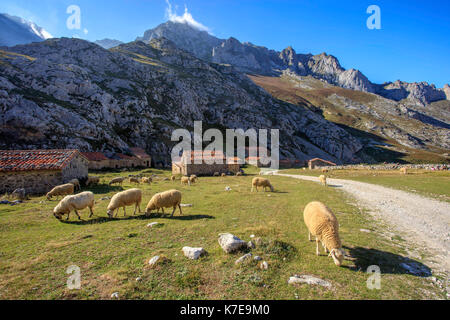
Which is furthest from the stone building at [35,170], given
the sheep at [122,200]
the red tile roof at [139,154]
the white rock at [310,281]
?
the red tile roof at [139,154]

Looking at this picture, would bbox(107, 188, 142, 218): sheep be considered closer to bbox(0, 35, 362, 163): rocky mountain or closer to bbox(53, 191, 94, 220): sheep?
bbox(53, 191, 94, 220): sheep

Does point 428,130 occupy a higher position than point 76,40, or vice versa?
point 76,40

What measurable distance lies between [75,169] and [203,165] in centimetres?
2711

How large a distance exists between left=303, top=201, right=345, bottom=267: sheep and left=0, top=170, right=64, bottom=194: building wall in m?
28.1

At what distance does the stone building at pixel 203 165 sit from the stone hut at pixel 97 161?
1976 cm

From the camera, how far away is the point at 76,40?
384ft

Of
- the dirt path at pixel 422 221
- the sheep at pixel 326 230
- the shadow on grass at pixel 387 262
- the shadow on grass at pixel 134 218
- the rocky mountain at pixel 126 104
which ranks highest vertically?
the rocky mountain at pixel 126 104

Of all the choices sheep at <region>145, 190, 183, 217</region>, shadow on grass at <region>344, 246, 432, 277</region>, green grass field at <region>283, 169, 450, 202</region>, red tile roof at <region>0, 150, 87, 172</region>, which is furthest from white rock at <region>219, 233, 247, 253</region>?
green grass field at <region>283, 169, 450, 202</region>

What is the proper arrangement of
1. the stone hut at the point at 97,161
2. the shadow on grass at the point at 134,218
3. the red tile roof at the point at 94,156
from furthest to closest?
1. the red tile roof at the point at 94,156
2. the stone hut at the point at 97,161
3. the shadow on grass at the point at 134,218

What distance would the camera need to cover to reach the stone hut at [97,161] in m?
50.2

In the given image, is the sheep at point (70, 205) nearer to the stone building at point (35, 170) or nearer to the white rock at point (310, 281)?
the stone building at point (35, 170)
